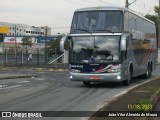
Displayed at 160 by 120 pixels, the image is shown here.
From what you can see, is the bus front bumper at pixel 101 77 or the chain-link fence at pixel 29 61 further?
the chain-link fence at pixel 29 61

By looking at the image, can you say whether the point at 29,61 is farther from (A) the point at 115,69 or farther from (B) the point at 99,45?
(A) the point at 115,69

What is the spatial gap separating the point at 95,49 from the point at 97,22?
129 centimetres

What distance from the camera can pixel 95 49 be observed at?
798 inches

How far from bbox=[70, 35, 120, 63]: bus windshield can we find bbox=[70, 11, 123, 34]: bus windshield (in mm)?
375

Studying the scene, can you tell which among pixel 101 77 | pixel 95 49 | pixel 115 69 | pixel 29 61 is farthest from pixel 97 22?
pixel 29 61

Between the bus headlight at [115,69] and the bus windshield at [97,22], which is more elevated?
the bus windshield at [97,22]

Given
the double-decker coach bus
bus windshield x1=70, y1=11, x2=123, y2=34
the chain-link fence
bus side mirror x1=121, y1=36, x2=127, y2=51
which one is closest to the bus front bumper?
the double-decker coach bus

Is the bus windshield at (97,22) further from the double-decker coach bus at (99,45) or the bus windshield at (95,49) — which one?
the bus windshield at (95,49)

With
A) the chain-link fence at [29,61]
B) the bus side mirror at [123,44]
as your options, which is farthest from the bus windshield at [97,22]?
the chain-link fence at [29,61]

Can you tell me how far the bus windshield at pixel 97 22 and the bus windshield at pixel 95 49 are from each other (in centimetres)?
38

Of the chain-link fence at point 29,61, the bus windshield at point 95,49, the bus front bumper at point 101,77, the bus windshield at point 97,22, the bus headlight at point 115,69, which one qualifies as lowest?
the chain-link fence at point 29,61

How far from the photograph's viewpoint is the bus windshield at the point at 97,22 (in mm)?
20237

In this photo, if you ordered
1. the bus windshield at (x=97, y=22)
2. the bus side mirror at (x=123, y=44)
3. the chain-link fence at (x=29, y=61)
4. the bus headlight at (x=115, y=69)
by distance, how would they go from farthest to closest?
the chain-link fence at (x=29, y=61), the bus windshield at (x=97, y=22), the bus headlight at (x=115, y=69), the bus side mirror at (x=123, y=44)

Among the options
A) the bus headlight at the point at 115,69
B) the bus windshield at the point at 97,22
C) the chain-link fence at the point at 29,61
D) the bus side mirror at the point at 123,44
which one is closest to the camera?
the bus side mirror at the point at 123,44
